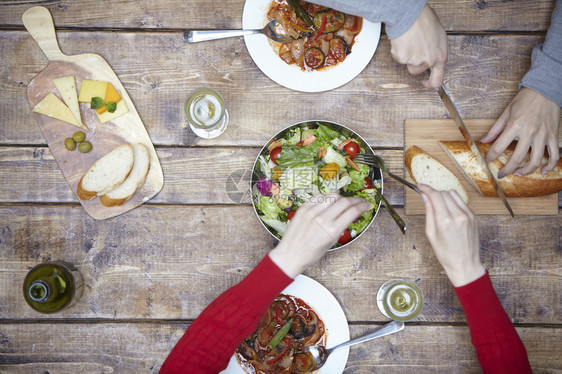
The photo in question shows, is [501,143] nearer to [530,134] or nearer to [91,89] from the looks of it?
[530,134]

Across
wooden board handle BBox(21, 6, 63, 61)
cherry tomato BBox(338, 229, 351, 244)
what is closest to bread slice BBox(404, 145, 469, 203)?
cherry tomato BBox(338, 229, 351, 244)

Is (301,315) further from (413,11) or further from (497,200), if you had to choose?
(413,11)

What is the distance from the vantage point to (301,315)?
5.08 feet

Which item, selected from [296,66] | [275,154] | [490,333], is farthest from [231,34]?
[490,333]

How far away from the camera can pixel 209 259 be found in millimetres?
1638

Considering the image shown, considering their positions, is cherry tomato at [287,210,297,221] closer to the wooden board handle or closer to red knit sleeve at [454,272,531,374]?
red knit sleeve at [454,272,531,374]

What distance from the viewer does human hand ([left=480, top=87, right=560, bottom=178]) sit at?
1504mm

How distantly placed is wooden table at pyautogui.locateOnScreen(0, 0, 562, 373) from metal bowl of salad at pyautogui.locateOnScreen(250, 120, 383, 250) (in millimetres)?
112

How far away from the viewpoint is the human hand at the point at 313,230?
4.43ft

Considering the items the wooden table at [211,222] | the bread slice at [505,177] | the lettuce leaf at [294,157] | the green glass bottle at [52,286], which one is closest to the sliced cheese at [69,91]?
the wooden table at [211,222]

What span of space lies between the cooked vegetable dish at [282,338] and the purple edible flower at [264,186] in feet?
1.33

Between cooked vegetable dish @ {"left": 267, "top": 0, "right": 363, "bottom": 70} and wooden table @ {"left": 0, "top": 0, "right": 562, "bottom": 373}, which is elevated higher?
cooked vegetable dish @ {"left": 267, "top": 0, "right": 363, "bottom": 70}

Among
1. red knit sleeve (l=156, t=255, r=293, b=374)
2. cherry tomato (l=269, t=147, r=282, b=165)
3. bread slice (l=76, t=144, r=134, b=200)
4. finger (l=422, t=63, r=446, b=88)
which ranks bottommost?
red knit sleeve (l=156, t=255, r=293, b=374)

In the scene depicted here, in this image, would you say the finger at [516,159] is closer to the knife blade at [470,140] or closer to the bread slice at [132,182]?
the knife blade at [470,140]
